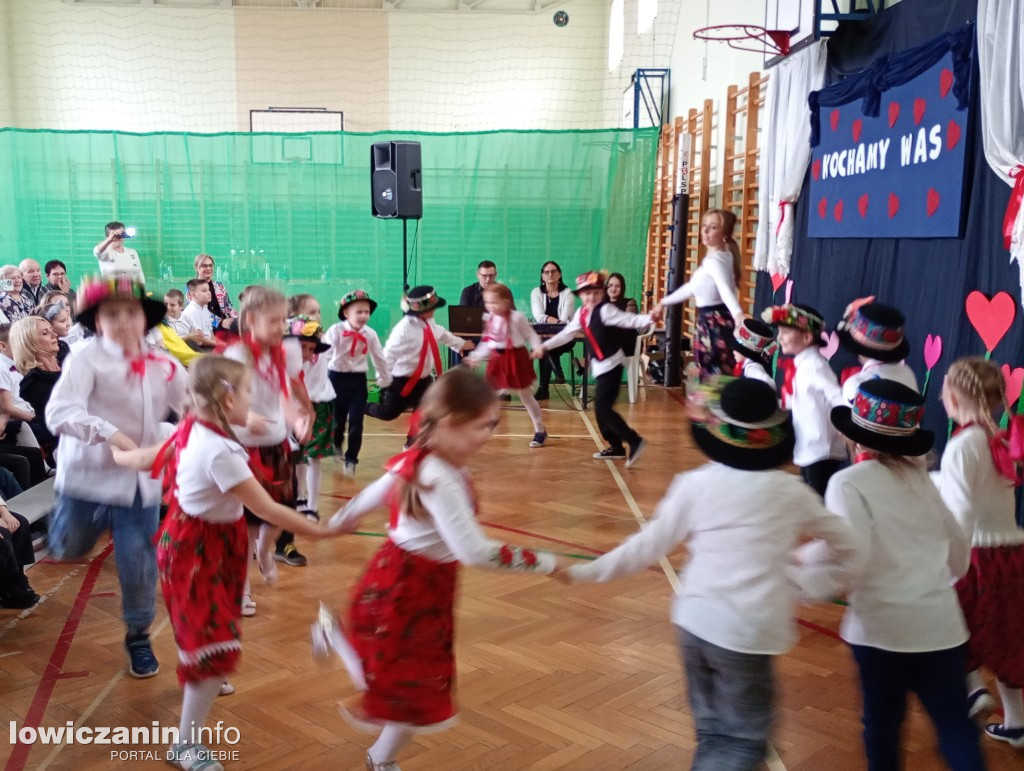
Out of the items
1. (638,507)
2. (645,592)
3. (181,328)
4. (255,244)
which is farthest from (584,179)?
(645,592)

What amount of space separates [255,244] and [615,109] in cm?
621

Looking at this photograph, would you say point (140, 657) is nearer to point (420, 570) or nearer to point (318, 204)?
point (420, 570)

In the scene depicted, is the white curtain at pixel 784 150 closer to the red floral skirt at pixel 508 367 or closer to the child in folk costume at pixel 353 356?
the red floral skirt at pixel 508 367

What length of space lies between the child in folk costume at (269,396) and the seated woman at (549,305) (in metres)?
5.99

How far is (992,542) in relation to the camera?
2.76 metres

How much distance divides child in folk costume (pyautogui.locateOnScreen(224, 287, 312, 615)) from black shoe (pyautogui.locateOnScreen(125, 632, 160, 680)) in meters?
0.54

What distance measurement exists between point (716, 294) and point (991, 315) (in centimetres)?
194

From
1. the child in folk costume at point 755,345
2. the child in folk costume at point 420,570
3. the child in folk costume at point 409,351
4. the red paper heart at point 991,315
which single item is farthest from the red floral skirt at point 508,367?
the child in folk costume at point 420,570

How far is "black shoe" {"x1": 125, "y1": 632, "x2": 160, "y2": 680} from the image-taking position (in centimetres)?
322

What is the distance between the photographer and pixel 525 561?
7.05 ft

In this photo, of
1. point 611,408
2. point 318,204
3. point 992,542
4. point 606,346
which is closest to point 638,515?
point 611,408

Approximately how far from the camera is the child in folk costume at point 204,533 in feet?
8.07

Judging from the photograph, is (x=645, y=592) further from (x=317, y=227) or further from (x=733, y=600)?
(x=317, y=227)

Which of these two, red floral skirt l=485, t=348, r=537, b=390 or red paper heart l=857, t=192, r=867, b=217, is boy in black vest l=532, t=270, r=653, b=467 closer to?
red floral skirt l=485, t=348, r=537, b=390
